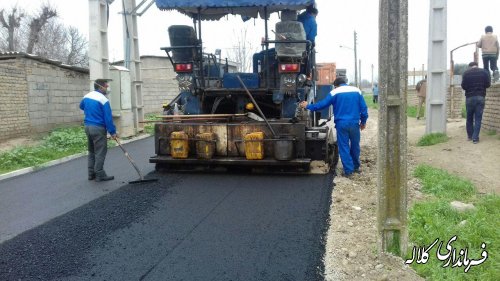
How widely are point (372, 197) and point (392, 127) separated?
8.13ft

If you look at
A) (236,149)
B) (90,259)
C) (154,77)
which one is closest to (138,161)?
(236,149)

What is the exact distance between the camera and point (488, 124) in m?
9.78

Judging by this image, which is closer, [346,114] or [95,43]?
[346,114]

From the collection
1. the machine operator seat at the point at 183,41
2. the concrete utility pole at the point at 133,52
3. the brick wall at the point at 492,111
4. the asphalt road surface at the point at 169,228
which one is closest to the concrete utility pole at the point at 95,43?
the concrete utility pole at the point at 133,52

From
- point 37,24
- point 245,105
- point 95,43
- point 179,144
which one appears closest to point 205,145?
point 179,144

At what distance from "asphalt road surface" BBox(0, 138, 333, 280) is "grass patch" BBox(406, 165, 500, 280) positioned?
846mm

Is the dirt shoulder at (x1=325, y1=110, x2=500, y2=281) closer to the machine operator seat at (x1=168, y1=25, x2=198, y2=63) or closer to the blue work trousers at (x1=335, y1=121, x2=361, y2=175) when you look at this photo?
the blue work trousers at (x1=335, y1=121, x2=361, y2=175)

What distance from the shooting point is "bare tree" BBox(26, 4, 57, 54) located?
3316 cm

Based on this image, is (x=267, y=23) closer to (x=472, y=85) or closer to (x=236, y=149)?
(x=236, y=149)

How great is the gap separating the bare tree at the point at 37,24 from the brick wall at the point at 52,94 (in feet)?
67.5

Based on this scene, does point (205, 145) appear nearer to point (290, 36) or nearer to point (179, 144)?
point (179, 144)

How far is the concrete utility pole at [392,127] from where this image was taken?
359 centimetres

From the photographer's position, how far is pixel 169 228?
4.73 meters

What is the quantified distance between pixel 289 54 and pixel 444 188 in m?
2.81
